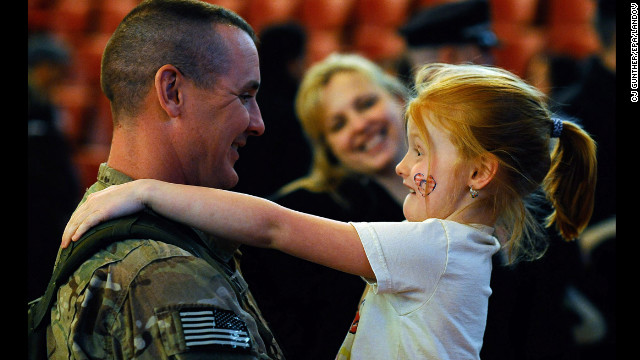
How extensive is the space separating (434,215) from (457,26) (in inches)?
76.5

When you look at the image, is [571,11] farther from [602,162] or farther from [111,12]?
[111,12]

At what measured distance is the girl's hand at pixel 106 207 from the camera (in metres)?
1.16

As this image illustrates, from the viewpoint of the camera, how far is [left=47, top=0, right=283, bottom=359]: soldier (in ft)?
3.52

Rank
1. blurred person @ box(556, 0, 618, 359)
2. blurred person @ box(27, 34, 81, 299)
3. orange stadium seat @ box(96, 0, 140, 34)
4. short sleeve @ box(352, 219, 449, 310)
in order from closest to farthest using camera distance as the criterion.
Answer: short sleeve @ box(352, 219, 449, 310) → blurred person @ box(556, 0, 618, 359) → blurred person @ box(27, 34, 81, 299) → orange stadium seat @ box(96, 0, 140, 34)

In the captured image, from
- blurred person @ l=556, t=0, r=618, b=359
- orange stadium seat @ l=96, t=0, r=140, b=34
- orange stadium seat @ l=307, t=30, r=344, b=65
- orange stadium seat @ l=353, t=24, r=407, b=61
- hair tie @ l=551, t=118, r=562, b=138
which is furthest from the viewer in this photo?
orange stadium seat @ l=96, t=0, r=140, b=34

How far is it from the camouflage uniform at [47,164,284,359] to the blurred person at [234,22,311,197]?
1.93m

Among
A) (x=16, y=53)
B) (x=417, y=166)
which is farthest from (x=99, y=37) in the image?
(x=417, y=166)

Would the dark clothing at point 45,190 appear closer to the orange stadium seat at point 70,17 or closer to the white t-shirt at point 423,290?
the white t-shirt at point 423,290

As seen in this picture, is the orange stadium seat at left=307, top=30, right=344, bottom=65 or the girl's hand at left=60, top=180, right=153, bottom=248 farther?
the orange stadium seat at left=307, top=30, right=344, bottom=65

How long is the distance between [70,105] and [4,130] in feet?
15.9

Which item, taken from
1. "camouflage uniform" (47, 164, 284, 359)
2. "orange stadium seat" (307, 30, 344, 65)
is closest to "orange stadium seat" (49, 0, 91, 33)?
"orange stadium seat" (307, 30, 344, 65)

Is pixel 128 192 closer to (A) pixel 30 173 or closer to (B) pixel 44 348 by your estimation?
(B) pixel 44 348

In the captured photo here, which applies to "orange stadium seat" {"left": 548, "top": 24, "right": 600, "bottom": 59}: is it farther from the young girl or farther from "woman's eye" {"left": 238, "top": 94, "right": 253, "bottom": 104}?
"woman's eye" {"left": 238, "top": 94, "right": 253, "bottom": 104}

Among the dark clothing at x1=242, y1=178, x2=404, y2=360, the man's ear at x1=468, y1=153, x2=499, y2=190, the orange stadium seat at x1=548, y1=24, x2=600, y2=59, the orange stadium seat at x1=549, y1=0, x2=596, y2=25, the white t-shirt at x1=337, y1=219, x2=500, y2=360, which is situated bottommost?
the dark clothing at x1=242, y1=178, x2=404, y2=360
